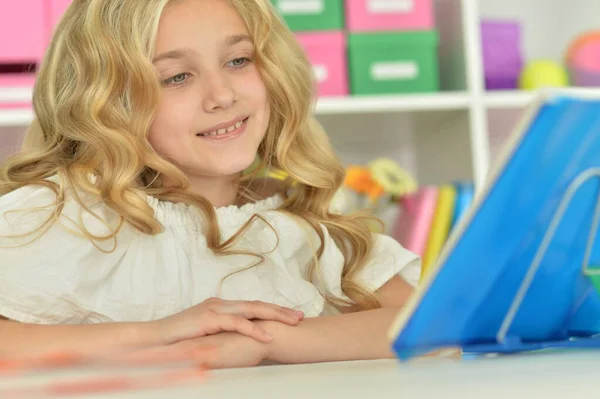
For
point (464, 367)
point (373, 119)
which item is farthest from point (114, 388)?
point (373, 119)

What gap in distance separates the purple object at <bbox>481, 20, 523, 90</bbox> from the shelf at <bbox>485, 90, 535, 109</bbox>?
70mm

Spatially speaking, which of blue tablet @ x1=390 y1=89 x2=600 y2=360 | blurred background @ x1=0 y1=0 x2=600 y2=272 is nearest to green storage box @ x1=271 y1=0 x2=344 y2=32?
blurred background @ x1=0 y1=0 x2=600 y2=272

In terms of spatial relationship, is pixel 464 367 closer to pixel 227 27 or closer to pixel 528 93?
pixel 227 27

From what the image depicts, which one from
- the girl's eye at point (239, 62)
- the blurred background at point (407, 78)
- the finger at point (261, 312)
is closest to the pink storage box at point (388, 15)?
the blurred background at point (407, 78)

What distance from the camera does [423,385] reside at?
1.26 ft

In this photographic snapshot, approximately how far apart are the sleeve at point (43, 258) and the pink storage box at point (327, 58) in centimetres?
98

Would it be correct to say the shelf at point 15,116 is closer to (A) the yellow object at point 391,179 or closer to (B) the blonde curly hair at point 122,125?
(B) the blonde curly hair at point 122,125

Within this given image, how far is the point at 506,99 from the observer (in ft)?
6.47

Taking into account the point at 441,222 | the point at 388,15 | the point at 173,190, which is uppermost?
the point at 388,15

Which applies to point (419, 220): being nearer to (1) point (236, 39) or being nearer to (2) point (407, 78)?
(2) point (407, 78)

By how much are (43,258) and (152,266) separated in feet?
0.45

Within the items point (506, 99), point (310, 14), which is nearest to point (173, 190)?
point (310, 14)

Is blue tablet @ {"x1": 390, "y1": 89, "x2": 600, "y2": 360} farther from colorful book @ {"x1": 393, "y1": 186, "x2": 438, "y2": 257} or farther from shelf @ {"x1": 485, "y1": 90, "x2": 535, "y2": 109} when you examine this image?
shelf @ {"x1": 485, "y1": 90, "x2": 535, "y2": 109}

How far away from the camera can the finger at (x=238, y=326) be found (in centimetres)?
81
